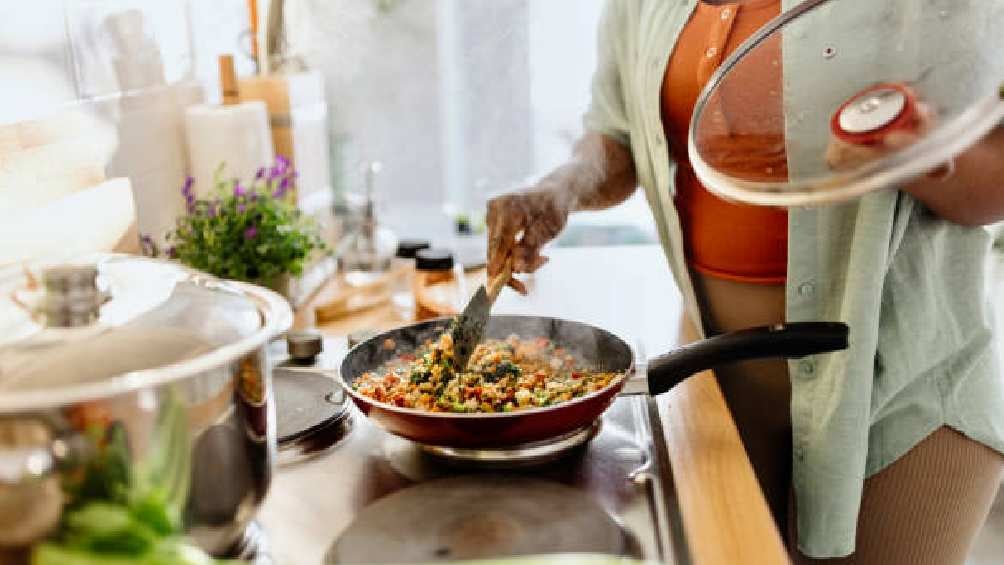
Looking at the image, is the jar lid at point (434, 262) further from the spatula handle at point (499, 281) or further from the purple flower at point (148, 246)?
the purple flower at point (148, 246)

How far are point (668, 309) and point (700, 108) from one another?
91 centimetres

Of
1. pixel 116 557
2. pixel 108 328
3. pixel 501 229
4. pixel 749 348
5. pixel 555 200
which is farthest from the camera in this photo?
pixel 555 200

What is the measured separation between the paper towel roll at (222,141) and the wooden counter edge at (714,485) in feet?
2.91

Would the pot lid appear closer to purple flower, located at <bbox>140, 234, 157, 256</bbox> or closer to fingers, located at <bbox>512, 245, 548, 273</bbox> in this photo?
fingers, located at <bbox>512, 245, 548, 273</bbox>

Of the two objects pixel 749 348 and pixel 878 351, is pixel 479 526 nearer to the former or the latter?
pixel 749 348

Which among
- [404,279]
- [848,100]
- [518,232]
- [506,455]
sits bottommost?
[404,279]

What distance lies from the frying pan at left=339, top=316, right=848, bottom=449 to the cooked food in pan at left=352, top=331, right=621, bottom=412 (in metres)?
0.02

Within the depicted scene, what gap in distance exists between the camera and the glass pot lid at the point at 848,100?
67cm

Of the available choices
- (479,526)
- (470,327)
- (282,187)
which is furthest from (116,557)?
(282,187)

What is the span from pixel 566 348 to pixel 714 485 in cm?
34

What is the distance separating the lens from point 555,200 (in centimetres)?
137

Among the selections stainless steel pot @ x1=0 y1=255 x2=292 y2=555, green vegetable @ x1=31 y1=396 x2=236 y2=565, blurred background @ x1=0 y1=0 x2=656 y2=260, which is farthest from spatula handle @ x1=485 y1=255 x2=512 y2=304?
blurred background @ x1=0 y1=0 x2=656 y2=260

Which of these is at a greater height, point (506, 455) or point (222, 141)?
point (222, 141)

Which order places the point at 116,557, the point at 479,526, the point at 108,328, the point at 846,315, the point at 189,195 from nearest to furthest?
1. the point at 116,557
2. the point at 108,328
3. the point at 479,526
4. the point at 846,315
5. the point at 189,195
